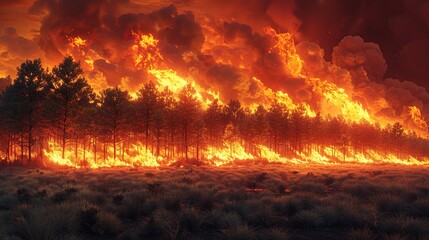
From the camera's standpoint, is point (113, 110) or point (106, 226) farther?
point (113, 110)

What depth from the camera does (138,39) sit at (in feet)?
630

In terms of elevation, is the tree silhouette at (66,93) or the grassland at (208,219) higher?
the tree silhouette at (66,93)

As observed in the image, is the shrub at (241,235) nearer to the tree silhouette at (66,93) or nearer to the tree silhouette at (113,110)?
the tree silhouette at (66,93)

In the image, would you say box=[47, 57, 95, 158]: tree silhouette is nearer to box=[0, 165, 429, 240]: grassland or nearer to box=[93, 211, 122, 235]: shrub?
box=[0, 165, 429, 240]: grassland

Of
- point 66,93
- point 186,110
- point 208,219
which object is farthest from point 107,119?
point 208,219

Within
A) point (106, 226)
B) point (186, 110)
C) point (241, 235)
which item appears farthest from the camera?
point (186, 110)

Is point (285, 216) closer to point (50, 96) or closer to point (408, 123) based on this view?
point (50, 96)

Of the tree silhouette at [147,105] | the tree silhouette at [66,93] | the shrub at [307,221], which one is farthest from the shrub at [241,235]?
the tree silhouette at [147,105]

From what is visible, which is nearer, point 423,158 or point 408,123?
point 423,158

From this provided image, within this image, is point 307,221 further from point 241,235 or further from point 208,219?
point 241,235

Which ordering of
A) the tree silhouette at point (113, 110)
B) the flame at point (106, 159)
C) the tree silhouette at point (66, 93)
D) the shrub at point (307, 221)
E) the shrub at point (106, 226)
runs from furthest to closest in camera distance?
the tree silhouette at point (113, 110), the flame at point (106, 159), the tree silhouette at point (66, 93), the shrub at point (307, 221), the shrub at point (106, 226)

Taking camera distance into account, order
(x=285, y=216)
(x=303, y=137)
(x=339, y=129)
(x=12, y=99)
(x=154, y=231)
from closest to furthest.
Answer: (x=154, y=231), (x=285, y=216), (x=12, y=99), (x=303, y=137), (x=339, y=129)

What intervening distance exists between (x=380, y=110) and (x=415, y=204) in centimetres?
19848

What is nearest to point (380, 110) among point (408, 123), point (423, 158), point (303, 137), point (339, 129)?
point (408, 123)
